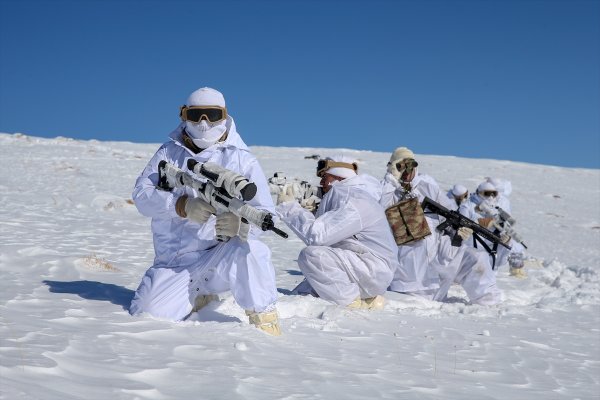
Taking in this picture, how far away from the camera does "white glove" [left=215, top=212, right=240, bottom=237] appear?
393 centimetres

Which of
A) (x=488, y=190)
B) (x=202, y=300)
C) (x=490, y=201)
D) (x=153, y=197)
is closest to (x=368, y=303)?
(x=202, y=300)

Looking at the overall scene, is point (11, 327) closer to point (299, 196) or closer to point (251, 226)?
point (251, 226)

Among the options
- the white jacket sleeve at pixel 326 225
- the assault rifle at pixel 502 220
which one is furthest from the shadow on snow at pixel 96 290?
the assault rifle at pixel 502 220

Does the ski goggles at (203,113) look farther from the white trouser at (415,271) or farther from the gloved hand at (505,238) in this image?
the gloved hand at (505,238)

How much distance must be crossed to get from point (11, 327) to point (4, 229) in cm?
569

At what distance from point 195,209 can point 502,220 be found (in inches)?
249

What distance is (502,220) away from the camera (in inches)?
364

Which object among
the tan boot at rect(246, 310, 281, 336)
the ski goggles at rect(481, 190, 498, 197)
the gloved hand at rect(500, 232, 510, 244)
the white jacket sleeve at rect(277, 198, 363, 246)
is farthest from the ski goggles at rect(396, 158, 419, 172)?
the tan boot at rect(246, 310, 281, 336)

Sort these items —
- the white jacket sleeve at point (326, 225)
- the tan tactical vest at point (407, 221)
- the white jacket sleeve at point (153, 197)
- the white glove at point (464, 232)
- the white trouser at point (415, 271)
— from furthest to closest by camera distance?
the white glove at point (464, 232), the white trouser at point (415, 271), the tan tactical vest at point (407, 221), the white jacket sleeve at point (326, 225), the white jacket sleeve at point (153, 197)

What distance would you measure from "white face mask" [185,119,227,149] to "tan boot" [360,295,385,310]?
2.22m

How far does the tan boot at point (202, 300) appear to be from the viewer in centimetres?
448

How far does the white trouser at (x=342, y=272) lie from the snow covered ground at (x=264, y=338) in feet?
0.57

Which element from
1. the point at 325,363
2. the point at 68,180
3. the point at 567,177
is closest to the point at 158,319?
the point at 325,363

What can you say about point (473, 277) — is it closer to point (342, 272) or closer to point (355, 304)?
point (355, 304)
